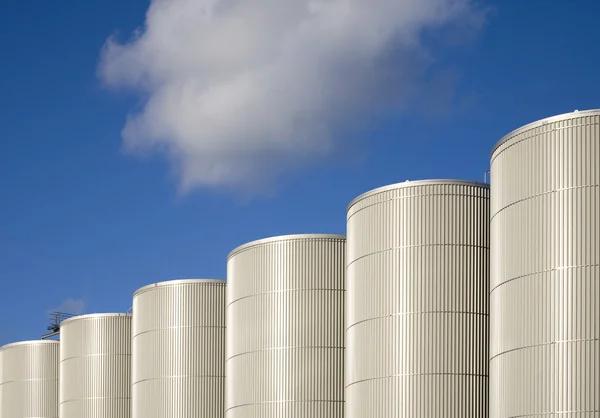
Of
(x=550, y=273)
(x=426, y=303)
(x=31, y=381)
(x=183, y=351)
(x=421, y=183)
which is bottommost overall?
(x=31, y=381)

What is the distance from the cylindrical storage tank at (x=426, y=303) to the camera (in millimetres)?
48750

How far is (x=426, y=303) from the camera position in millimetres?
49344

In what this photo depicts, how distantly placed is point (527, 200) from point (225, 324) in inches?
1141

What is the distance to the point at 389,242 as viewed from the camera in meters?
50.6

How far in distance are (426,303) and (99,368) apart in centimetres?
3377

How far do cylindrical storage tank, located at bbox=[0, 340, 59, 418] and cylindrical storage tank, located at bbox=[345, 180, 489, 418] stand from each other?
41419 mm

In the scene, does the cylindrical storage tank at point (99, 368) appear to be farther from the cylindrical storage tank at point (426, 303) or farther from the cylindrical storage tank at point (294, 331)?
the cylindrical storage tank at point (426, 303)

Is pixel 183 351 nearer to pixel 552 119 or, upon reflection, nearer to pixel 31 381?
pixel 31 381

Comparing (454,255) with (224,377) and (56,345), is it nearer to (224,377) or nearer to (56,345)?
(224,377)

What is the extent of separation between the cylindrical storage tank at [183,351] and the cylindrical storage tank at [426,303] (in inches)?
681

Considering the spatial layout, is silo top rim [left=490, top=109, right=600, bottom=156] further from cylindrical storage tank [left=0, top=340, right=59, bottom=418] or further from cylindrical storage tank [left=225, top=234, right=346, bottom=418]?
cylindrical storage tank [left=0, top=340, right=59, bottom=418]

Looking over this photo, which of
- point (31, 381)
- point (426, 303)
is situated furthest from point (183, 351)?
point (31, 381)

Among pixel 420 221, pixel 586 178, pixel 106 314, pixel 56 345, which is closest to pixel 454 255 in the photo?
pixel 420 221

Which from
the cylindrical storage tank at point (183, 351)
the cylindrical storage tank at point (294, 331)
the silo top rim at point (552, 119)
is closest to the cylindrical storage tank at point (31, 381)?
the cylindrical storage tank at point (183, 351)
